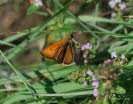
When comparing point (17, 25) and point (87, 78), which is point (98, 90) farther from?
point (17, 25)

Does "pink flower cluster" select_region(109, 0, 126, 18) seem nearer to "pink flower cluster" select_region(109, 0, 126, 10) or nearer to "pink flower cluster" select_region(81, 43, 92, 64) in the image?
"pink flower cluster" select_region(109, 0, 126, 10)

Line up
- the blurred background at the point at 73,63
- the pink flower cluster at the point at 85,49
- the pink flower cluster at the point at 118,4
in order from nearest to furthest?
the blurred background at the point at 73,63
the pink flower cluster at the point at 85,49
the pink flower cluster at the point at 118,4

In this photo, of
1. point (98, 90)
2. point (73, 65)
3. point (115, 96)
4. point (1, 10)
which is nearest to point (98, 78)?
point (98, 90)

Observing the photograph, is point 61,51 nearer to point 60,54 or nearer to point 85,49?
point 60,54

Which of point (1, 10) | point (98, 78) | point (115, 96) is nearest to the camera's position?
point (98, 78)

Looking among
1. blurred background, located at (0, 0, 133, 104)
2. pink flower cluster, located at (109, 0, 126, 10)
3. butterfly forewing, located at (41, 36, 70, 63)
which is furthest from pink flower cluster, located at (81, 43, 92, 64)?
pink flower cluster, located at (109, 0, 126, 10)

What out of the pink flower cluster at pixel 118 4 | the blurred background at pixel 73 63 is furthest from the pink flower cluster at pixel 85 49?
the pink flower cluster at pixel 118 4

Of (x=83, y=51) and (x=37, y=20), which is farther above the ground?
(x=37, y=20)

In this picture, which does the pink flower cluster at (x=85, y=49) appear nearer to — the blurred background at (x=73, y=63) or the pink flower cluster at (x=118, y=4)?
the blurred background at (x=73, y=63)

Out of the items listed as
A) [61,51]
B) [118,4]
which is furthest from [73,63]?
[118,4]
